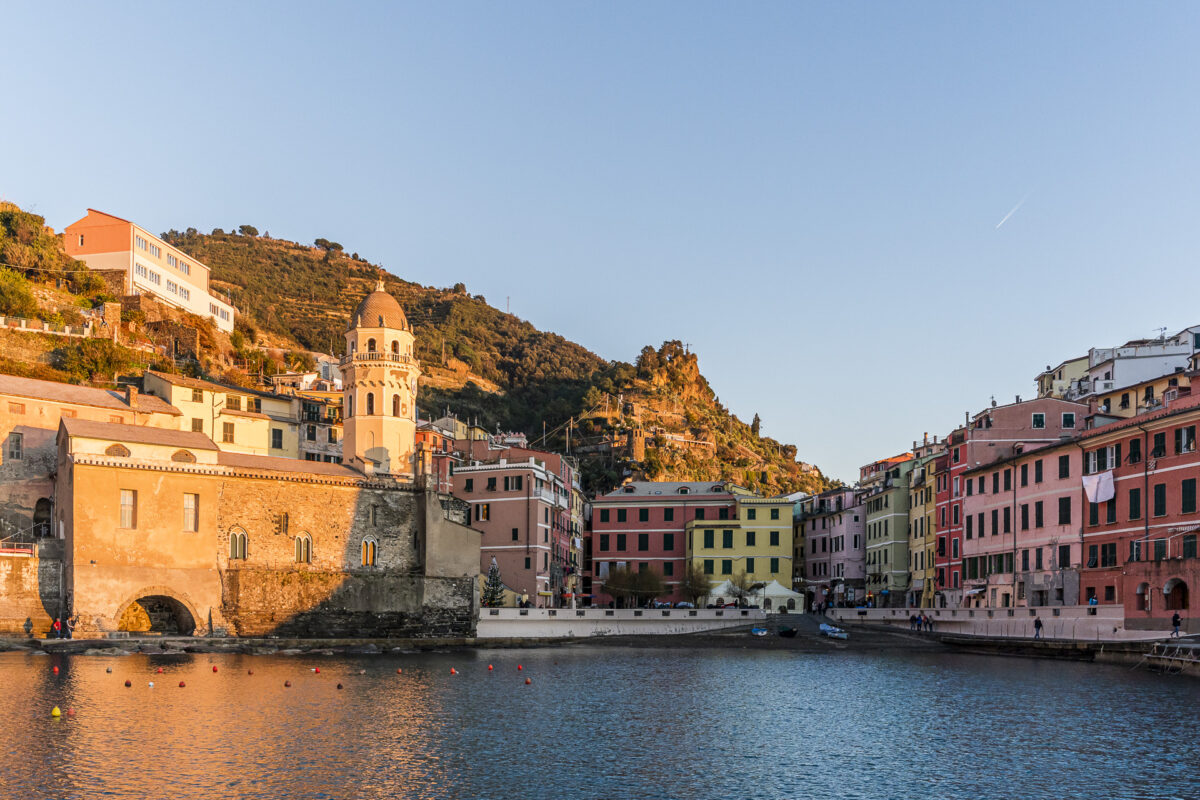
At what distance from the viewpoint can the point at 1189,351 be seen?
72938 millimetres

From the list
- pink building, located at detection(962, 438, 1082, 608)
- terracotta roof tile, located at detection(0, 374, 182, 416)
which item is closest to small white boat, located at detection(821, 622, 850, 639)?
pink building, located at detection(962, 438, 1082, 608)

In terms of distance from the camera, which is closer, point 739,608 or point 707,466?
point 739,608

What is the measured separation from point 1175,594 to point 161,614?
4872 cm

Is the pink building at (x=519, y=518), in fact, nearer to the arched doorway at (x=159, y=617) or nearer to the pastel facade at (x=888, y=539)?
the arched doorway at (x=159, y=617)

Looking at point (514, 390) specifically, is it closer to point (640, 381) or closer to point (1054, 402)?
point (640, 381)

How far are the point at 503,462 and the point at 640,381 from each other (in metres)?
97.1

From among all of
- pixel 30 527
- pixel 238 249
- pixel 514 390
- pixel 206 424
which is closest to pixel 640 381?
pixel 514 390

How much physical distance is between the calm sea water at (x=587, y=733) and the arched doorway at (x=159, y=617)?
10186 mm

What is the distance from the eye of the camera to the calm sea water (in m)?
24.6

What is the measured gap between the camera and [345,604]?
2432 inches

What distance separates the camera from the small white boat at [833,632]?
6494cm

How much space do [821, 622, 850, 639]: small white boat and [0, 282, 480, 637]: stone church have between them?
20.4 m

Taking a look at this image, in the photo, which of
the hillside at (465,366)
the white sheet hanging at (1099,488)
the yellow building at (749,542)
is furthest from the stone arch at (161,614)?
the white sheet hanging at (1099,488)

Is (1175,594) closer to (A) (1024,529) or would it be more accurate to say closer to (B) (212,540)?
(A) (1024,529)
